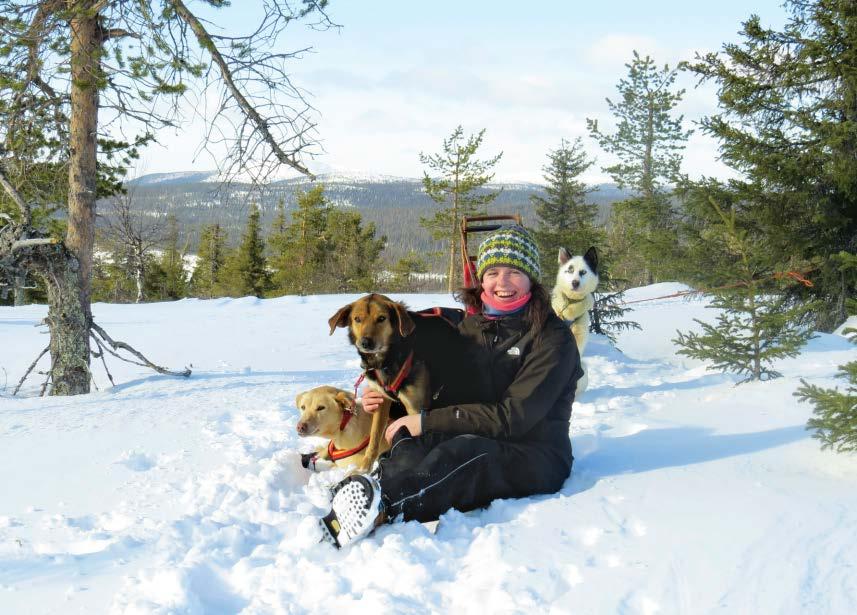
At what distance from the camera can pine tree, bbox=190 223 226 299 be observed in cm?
4381

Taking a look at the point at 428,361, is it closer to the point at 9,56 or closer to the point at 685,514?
the point at 685,514

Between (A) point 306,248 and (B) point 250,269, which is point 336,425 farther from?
(B) point 250,269

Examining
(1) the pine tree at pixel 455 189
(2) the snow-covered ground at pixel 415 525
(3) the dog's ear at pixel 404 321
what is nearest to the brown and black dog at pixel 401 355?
(3) the dog's ear at pixel 404 321

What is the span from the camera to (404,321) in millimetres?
3566

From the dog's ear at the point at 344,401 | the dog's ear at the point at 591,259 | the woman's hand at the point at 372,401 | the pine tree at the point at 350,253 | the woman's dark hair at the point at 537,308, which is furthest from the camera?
the pine tree at the point at 350,253

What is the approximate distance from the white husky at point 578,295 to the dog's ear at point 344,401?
3.17m

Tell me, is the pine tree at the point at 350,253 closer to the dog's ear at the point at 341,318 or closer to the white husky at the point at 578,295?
the white husky at the point at 578,295

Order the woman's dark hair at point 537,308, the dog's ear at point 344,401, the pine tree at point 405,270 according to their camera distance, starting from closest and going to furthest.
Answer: the woman's dark hair at point 537,308 → the dog's ear at point 344,401 → the pine tree at point 405,270

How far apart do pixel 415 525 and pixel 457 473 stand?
348mm

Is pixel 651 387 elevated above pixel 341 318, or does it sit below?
below

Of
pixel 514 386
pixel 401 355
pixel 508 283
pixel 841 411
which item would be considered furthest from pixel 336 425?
pixel 841 411

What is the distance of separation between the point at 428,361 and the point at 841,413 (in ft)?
7.80

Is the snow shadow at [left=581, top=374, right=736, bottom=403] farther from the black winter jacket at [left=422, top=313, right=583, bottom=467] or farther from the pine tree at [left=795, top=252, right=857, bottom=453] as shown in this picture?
the black winter jacket at [left=422, top=313, right=583, bottom=467]

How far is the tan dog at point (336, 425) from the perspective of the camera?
12.1ft
